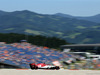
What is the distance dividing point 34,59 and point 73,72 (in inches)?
1024

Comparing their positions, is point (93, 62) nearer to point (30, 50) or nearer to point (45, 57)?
point (45, 57)

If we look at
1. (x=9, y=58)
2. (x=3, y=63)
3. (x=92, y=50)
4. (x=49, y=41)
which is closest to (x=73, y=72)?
(x=3, y=63)

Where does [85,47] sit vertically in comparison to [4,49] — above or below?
below

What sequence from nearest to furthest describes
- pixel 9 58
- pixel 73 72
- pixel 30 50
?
1. pixel 73 72
2. pixel 9 58
3. pixel 30 50

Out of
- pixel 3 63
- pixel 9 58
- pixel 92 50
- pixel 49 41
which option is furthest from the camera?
pixel 49 41

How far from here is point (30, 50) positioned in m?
50.8

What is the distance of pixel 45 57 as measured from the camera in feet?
159

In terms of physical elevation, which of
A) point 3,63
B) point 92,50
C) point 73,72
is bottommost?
point 92,50

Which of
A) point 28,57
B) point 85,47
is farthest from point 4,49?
point 85,47

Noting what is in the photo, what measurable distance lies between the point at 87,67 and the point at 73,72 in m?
13.8

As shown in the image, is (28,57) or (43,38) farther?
(43,38)

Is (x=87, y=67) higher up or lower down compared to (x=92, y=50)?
higher up

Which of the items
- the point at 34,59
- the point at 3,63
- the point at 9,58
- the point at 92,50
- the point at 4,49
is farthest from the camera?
the point at 92,50

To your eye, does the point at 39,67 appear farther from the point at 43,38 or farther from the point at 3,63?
the point at 43,38
